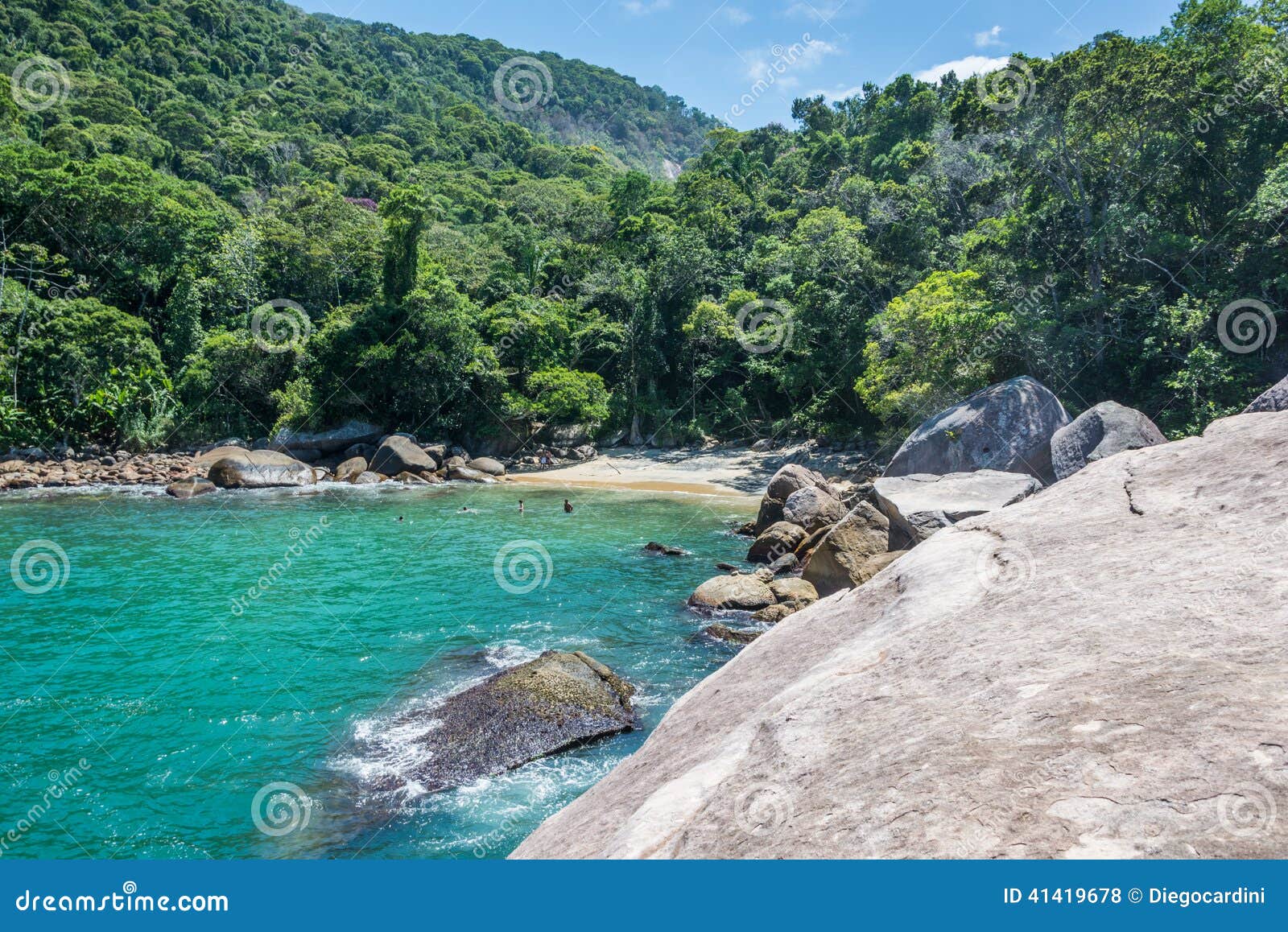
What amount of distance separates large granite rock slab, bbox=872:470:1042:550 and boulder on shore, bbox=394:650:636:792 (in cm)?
653

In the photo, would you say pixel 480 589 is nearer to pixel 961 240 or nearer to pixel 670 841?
pixel 670 841

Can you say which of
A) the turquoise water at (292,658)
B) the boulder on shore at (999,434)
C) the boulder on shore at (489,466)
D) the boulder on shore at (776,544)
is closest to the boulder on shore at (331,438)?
the boulder on shore at (489,466)

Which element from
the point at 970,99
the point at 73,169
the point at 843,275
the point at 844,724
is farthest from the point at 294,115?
the point at 844,724

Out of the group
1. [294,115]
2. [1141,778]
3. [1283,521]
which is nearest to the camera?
[1141,778]

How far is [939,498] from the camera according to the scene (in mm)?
14812

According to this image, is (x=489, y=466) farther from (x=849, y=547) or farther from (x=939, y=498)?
(x=939, y=498)

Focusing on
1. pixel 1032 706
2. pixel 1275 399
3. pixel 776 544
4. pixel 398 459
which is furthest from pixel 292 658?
pixel 398 459

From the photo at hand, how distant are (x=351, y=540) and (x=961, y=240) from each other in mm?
30336

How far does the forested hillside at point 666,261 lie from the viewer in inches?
932

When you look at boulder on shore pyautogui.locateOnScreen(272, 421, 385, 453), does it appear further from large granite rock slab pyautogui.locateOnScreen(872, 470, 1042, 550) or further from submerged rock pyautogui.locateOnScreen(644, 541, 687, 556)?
large granite rock slab pyautogui.locateOnScreen(872, 470, 1042, 550)

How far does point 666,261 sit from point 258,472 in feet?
81.1

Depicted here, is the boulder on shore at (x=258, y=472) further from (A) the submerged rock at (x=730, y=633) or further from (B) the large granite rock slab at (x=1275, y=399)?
(B) the large granite rock slab at (x=1275, y=399)

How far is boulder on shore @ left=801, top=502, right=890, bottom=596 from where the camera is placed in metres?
15.7

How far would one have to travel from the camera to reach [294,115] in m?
84.9
